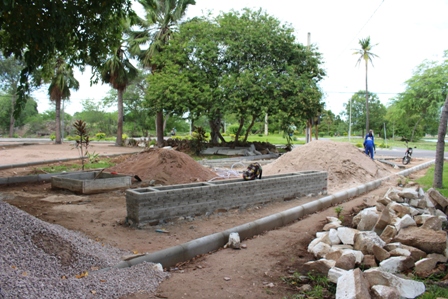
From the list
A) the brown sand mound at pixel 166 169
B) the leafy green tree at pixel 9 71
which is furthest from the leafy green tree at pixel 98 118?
the brown sand mound at pixel 166 169

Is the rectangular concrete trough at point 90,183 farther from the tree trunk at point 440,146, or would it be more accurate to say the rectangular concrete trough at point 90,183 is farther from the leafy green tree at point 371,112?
the leafy green tree at point 371,112

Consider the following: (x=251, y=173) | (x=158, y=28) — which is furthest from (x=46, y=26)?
(x=158, y=28)

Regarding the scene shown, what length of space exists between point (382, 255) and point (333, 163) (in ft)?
24.3

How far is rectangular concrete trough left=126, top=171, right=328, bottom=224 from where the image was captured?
5375 mm

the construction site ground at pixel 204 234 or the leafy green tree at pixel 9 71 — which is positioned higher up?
the leafy green tree at pixel 9 71

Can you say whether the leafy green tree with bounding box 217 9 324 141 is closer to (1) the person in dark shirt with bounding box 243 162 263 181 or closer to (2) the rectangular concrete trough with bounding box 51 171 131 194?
(2) the rectangular concrete trough with bounding box 51 171 131 194

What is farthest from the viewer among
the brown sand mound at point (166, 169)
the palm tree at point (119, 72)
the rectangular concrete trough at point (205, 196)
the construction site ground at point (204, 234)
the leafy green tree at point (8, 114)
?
the leafy green tree at point (8, 114)

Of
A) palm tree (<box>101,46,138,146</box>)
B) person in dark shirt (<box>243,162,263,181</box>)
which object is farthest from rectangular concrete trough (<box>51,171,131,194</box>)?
palm tree (<box>101,46,138,146</box>)

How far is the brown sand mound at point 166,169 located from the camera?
9703 millimetres

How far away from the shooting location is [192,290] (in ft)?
11.4

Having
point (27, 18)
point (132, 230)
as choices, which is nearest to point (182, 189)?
point (132, 230)

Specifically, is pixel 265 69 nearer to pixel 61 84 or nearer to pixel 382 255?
pixel 382 255

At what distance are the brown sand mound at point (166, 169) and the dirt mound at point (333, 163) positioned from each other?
253cm

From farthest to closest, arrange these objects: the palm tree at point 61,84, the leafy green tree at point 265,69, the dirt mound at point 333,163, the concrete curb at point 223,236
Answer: the palm tree at point 61,84 < the leafy green tree at point 265,69 < the dirt mound at point 333,163 < the concrete curb at point 223,236
